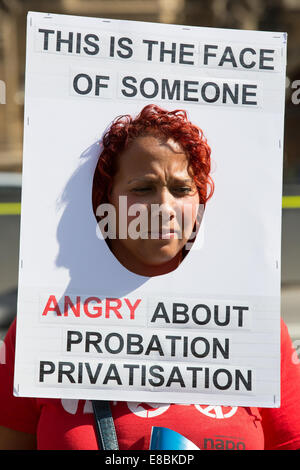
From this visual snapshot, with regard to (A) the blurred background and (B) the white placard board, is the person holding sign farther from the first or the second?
(A) the blurred background

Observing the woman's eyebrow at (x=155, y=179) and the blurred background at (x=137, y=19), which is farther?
the blurred background at (x=137, y=19)

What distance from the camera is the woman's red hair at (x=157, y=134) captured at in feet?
4.04

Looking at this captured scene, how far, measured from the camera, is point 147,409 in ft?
4.10

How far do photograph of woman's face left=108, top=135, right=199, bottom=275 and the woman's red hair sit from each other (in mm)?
11

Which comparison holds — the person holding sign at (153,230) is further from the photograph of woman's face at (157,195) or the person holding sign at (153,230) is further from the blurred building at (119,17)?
the blurred building at (119,17)

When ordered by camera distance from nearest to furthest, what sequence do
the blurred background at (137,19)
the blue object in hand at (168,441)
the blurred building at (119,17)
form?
the blue object in hand at (168,441)
the blurred background at (137,19)
the blurred building at (119,17)

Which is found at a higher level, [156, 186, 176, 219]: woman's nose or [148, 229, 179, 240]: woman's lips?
[156, 186, 176, 219]: woman's nose

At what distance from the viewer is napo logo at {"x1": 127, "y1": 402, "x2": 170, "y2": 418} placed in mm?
1245

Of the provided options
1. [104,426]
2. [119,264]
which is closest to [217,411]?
[104,426]

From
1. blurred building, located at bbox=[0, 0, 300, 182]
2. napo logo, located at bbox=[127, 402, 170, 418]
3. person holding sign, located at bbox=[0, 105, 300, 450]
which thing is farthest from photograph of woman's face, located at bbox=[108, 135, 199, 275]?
blurred building, located at bbox=[0, 0, 300, 182]

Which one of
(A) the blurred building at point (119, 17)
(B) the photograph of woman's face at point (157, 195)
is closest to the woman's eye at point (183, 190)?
(B) the photograph of woman's face at point (157, 195)

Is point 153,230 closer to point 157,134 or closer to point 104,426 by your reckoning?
point 157,134

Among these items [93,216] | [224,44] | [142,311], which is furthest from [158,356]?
[224,44]

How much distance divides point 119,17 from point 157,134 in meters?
12.6
